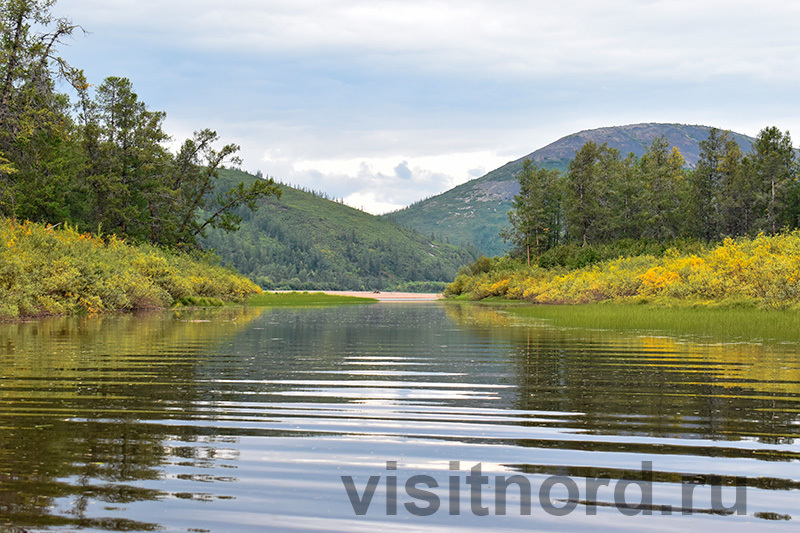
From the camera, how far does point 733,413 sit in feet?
26.8

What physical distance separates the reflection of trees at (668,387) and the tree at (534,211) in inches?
2886

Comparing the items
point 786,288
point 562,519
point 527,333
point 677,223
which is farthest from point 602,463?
point 677,223

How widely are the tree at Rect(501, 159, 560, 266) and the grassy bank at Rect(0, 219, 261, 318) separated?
181 feet

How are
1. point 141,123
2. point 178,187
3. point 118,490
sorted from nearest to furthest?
point 118,490 < point 141,123 < point 178,187

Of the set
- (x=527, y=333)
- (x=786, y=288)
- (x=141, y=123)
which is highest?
(x=141, y=123)

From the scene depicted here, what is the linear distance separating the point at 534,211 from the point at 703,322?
226 feet

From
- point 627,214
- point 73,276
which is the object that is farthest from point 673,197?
point 73,276

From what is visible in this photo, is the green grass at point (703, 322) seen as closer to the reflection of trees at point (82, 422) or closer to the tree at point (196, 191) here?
the reflection of trees at point (82, 422)

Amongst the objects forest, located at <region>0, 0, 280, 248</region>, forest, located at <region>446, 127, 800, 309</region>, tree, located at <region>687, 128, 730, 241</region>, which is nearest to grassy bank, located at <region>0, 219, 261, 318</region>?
forest, located at <region>0, 0, 280, 248</region>

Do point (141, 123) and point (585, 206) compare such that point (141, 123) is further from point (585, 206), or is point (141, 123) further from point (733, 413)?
point (733, 413)

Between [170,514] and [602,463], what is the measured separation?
3.52m

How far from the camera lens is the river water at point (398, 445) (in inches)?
184

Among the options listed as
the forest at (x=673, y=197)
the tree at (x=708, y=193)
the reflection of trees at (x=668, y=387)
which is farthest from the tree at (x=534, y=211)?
the reflection of trees at (x=668, y=387)

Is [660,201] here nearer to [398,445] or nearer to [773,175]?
[773,175]
